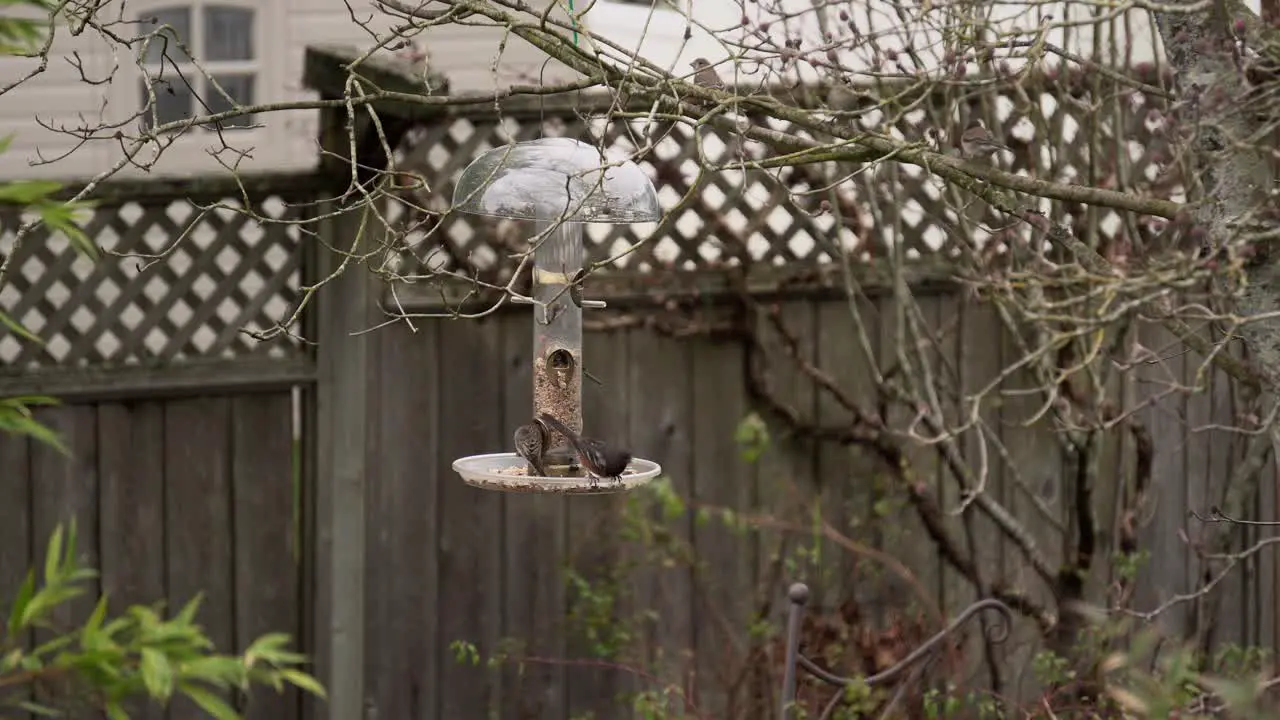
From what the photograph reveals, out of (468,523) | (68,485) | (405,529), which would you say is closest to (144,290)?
(68,485)

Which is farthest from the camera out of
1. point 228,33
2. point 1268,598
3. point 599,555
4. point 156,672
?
point 228,33

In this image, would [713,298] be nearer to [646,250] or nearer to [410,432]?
[646,250]

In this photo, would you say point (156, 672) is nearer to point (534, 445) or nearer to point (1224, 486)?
point (534, 445)

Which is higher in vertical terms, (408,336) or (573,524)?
(408,336)

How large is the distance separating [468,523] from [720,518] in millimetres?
674

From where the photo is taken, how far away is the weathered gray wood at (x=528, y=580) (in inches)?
161

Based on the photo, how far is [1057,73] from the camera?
397 cm

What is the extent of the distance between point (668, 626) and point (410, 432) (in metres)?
0.87

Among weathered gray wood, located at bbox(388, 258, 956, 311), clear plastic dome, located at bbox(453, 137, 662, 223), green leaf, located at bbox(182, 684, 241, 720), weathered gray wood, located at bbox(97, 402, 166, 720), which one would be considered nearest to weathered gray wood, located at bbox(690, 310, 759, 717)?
weathered gray wood, located at bbox(388, 258, 956, 311)

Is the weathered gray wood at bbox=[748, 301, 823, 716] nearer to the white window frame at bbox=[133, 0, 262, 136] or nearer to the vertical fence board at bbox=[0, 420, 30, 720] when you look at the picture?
the vertical fence board at bbox=[0, 420, 30, 720]

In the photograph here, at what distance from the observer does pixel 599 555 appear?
419 centimetres

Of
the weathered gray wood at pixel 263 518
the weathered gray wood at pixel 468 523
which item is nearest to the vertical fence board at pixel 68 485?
the weathered gray wood at pixel 263 518

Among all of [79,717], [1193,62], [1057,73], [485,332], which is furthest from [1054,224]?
[79,717]

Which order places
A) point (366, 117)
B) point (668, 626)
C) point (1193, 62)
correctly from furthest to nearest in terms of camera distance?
point (668, 626) → point (366, 117) → point (1193, 62)
